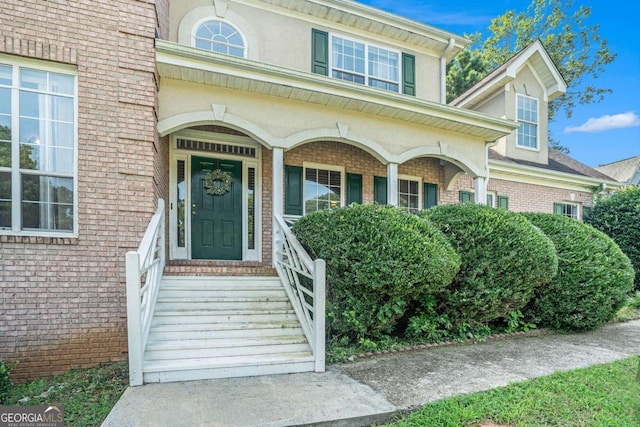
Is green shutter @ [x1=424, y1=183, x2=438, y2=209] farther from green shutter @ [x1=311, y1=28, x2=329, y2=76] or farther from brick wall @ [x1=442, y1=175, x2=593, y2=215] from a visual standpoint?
green shutter @ [x1=311, y1=28, x2=329, y2=76]

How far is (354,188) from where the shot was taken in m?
8.04

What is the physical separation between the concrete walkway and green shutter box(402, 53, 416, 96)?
19.4 feet

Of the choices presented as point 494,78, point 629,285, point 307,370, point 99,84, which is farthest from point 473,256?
point 494,78

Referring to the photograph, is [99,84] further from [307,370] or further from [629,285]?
[629,285]

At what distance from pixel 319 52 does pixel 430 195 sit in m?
4.19

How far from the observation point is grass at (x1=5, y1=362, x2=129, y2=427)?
10.7 feet

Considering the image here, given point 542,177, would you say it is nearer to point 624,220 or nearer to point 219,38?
point 624,220

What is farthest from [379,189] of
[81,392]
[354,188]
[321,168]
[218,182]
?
[81,392]

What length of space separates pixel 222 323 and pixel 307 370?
4.10ft

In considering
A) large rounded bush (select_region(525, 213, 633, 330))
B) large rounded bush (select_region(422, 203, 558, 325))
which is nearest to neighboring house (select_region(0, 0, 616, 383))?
large rounded bush (select_region(422, 203, 558, 325))

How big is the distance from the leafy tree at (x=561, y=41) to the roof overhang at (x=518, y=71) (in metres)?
7.09

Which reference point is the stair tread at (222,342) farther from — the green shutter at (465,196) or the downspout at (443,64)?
the downspout at (443,64)

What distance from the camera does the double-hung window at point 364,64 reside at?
8148mm

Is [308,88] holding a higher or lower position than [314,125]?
higher
